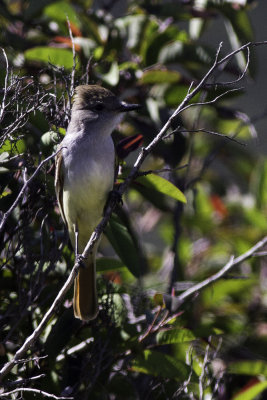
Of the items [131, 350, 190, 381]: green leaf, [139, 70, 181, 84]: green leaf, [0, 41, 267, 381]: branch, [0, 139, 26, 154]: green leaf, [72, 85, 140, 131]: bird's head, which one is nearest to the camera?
[0, 41, 267, 381]: branch

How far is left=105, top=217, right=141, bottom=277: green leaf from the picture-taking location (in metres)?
2.88

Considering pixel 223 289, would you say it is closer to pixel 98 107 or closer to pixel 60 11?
pixel 98 107

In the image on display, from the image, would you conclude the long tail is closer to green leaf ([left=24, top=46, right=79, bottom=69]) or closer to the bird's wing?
the bird's wing

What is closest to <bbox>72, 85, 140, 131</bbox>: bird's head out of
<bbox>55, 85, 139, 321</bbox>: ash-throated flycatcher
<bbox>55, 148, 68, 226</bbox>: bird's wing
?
<bbox>55, 85, 139, 321</bbox>: ash-throated flycatcher

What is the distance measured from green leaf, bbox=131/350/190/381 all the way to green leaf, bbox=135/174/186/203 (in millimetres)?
612

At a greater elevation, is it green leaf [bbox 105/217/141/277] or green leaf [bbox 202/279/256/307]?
green leaf [bbox 105/217/141/277]

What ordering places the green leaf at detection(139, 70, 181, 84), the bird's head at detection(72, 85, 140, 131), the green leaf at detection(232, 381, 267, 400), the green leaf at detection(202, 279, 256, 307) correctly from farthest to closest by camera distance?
the green leaf at detection(202, 279, 256, 307)
the green leaf at detection(139, 70, 181, 84)
the bird's head at detection(72, 85, 140, 131)
the green leaf at detection(232, 381, 267, 400)

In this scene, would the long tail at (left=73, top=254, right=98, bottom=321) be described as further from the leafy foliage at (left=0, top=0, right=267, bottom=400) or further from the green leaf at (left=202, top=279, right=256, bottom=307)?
the green leaf at (left=202, top=279, right=256, bottom=307)

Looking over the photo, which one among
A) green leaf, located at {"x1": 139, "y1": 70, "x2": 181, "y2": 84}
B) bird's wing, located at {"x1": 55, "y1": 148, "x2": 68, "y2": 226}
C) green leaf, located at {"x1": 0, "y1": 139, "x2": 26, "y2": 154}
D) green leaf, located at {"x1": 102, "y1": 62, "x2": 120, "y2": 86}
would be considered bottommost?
bird's wing, located at {"x1": 55, "y1": 148, "x2": 68, "y2": 226}

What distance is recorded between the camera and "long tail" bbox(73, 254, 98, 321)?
2633mm

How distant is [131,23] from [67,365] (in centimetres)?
172

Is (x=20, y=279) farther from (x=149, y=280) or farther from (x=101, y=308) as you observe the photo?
(x=149, y=280)

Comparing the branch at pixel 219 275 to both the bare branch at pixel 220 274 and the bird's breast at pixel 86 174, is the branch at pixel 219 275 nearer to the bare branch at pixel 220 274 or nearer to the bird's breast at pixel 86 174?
the bare branch at pixel 220 274

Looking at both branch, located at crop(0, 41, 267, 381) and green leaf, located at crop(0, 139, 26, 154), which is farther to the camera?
green leaf, located at crop(0, 139, 26, 154)
